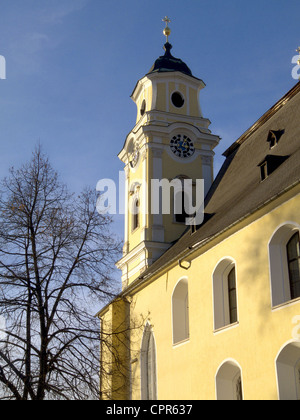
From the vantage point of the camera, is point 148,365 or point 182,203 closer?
point 148,365

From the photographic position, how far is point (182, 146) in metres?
30.8

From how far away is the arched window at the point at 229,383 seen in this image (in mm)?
16375

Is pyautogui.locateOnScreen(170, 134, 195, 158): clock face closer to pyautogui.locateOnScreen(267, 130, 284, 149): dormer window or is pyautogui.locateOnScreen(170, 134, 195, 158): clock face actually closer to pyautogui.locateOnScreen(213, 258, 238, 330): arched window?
pyautogui.locateOnScreen(267, 130, 284, 149): dormer window

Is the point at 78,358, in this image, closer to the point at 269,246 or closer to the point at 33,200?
the point at 33,200

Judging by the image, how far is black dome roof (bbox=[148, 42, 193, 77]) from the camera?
32.8 metres

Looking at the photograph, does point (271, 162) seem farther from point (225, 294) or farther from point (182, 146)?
point (182, 146)

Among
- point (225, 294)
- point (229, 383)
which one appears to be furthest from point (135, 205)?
point (229, 383)

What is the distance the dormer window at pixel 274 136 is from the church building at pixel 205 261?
0.04 meters

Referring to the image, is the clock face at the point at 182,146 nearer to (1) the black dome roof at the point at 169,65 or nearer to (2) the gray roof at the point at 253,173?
(2) the gray roof at the point at 253,173

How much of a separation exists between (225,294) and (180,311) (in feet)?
11.3

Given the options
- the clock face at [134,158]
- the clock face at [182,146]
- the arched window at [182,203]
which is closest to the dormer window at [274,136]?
the arched window at [182,203]

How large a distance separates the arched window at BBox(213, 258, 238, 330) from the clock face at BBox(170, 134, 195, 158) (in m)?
13.8

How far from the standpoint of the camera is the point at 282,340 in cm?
1369
